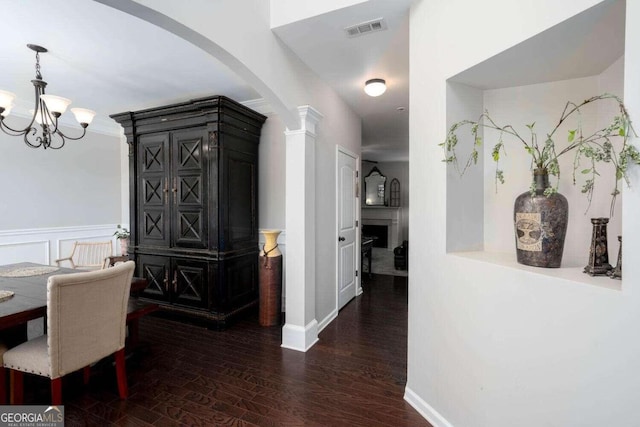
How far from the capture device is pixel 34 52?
2.61 meters

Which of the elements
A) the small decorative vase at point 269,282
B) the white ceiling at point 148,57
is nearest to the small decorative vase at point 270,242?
the small decorative vase at point 269,282

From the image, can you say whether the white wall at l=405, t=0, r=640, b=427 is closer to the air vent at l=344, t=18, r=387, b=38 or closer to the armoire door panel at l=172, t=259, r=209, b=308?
the air vent at l=344, t=18, r=387, b=38

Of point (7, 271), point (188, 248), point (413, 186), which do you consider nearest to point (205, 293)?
point (188, 248)

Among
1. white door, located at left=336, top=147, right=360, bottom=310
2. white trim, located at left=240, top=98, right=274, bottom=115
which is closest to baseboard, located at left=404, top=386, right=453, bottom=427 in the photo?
white door, located at left=336, top=147, right=360, bottom=310

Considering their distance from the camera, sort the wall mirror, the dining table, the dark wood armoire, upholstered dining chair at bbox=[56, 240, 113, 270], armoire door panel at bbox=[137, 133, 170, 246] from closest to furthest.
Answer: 1. the dining table
2. the dark wood armoire
3. armoire door panel at bbox=[137, 133, 170, 246]
4. upholstered dining chair at bbox=[56, 240, 113, 270]
5. the wall mirror

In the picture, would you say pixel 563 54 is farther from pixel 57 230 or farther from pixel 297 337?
pixel 57 230

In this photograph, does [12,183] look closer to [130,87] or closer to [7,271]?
[7,271]

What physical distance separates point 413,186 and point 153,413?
223 centimetres

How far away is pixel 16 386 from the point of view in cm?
185

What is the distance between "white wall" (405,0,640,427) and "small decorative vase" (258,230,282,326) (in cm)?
167

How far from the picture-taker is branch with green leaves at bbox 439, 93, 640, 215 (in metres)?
1.00

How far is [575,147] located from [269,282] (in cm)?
276

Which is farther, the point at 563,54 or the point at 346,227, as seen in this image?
the point at 346,227

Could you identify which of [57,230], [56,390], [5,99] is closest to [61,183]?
[57,230]
